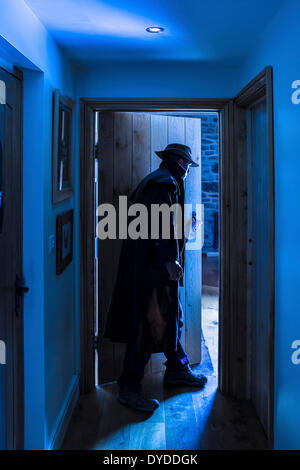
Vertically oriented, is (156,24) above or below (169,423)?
above

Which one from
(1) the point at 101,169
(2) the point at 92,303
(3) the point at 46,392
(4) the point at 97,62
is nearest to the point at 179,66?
(4) the point at 97,62

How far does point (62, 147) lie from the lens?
270 centimetres

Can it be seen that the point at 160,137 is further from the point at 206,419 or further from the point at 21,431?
the point at 21,431

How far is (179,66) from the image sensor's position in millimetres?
3160

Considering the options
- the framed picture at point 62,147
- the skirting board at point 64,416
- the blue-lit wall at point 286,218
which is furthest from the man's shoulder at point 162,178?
the skirting board at point 64,416

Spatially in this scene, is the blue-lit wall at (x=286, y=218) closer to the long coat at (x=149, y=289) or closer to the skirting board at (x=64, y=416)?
the long coat at (x=149, y=289)

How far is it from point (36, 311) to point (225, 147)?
1.69 meters

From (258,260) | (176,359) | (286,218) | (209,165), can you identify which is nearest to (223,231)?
(258,260)

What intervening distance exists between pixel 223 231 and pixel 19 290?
5.10ft

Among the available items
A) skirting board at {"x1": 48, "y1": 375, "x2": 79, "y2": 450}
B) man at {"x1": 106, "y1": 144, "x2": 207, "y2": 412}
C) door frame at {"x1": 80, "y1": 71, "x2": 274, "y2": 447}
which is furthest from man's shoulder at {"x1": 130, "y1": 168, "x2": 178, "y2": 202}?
skirting board at {"x1": 48, "y1": 375, "x2": 79, "y2": 450}

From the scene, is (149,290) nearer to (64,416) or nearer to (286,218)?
(64,416)

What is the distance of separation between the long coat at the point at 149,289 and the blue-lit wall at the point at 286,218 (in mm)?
887

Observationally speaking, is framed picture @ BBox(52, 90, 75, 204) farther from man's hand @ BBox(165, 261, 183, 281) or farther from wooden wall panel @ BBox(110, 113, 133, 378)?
man's hand @ BBox(165, 261, 183, 281)

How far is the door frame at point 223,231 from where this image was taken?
3.17 meters
